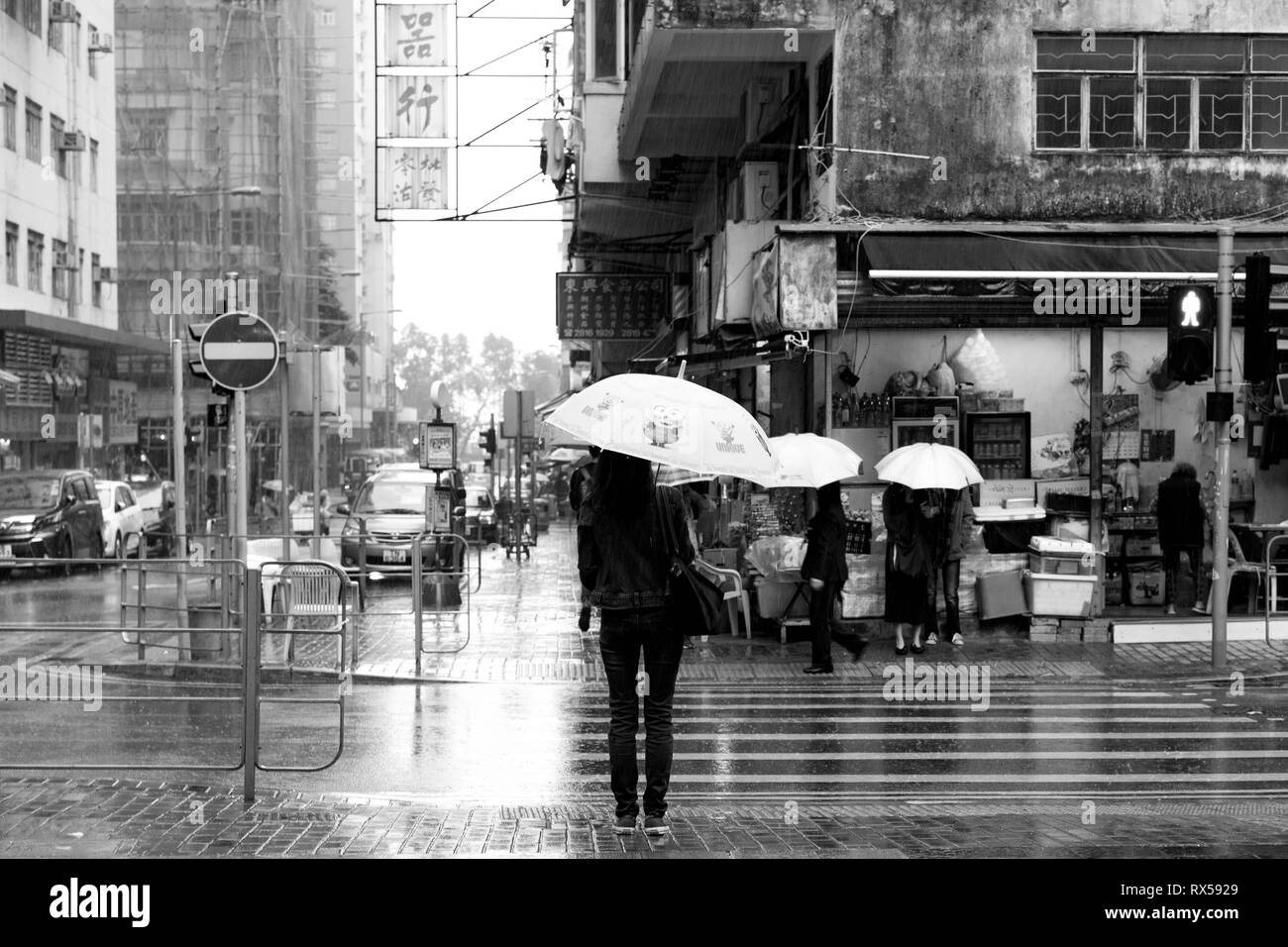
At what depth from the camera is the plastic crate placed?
17219mm

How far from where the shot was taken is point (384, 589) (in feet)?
83.6

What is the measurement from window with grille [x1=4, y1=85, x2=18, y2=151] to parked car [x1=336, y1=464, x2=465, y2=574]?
715 inches

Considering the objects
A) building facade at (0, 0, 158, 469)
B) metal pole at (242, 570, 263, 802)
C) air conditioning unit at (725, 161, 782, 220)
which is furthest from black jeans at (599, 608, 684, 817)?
building facade at (0, 0, 158, 469)

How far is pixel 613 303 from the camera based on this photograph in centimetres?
3103

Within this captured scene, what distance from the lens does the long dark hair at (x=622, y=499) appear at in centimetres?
776

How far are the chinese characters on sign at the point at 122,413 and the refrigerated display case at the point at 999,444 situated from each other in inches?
1437

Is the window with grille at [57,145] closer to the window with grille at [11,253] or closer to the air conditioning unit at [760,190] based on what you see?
the window with grille at [11,253]

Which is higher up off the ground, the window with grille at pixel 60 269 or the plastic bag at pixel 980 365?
the window with grille at pixel 60 269

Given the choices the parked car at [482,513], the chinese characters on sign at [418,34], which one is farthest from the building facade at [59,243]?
the chinese characters on sign at [418,34]

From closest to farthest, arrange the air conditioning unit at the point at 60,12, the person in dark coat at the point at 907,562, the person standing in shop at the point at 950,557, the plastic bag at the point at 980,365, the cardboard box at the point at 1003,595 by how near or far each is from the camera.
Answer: the person in dark coat at the point at 907,562 → the person standing in shop at the point at 950,557 → the cardboard box at the point at 1003,595 → the plastic bag at the point at 980,365 → the air conditioning unit at the point at 60,12

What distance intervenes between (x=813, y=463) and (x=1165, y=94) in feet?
23.5

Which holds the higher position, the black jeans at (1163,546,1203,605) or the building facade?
the building facade

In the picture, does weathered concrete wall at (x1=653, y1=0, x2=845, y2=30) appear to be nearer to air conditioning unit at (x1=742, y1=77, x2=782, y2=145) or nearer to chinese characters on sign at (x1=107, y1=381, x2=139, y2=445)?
air conditioning unit at (x1=742, y1=77, x2=782, y2=145)

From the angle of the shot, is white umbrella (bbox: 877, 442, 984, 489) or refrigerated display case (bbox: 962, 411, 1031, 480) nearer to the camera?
white umbrella (bbox: 877, 442, 984, 489)
